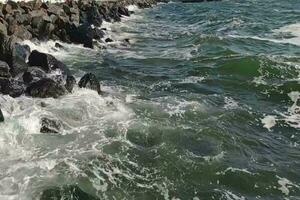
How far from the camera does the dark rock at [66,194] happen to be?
968 cm

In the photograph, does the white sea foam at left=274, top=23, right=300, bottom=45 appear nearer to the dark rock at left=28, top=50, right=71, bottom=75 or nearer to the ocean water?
the ocean water

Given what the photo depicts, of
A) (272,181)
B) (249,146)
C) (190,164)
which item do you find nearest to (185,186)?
(190,164)

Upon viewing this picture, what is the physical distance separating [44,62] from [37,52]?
535 mm

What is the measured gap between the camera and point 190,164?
37.3 feet

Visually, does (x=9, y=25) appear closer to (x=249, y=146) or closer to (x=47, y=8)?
(x=47, y=8)

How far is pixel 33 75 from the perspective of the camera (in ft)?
52.9

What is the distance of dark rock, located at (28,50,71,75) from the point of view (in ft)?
56.3

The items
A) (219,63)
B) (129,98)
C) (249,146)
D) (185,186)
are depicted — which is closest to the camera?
(185,186)

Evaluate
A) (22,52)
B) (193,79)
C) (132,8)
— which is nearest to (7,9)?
(22,52)

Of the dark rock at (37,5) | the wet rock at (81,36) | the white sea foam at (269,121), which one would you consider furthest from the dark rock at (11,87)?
the dark rock at (37,5)

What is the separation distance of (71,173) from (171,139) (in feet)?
10.3

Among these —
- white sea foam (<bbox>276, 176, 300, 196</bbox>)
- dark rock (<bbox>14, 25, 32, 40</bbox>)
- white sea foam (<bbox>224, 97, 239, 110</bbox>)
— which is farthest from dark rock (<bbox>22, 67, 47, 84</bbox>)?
white sea foam (<bbox>276, 176, 300, 196</bbox>)

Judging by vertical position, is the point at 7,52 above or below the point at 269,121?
above

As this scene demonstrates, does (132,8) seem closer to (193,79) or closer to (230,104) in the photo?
(193,79)
